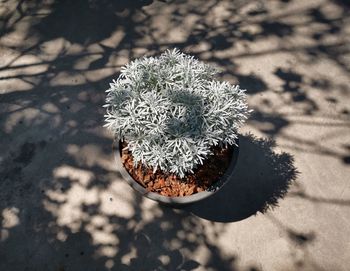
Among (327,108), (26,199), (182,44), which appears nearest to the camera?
(26,199)

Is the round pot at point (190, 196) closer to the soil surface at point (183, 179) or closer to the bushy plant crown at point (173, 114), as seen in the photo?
the soil surface at point (183, 179)

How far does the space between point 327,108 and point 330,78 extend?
0.65 metres

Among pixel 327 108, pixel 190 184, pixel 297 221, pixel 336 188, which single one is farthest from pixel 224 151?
pixel 327 108

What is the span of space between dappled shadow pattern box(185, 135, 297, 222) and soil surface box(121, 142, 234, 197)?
20.8 inches

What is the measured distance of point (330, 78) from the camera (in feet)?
20.0

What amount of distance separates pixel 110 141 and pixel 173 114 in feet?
6.48

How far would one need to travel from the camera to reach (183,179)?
4664mm

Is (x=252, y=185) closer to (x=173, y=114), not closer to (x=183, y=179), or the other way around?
(x=183, y=179)

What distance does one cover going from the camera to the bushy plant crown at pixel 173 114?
3.92 meters

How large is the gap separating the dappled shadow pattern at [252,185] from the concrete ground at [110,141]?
0.02 meters

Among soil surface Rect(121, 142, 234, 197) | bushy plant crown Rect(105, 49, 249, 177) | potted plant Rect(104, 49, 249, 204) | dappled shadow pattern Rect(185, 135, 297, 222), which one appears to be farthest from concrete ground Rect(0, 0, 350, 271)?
bushy plant crown Rect(105, 49, 249, 177)

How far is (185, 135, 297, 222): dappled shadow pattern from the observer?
16.5ft

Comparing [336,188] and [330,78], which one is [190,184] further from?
[330,78]

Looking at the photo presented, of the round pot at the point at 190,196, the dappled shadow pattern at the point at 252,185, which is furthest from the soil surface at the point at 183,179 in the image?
the dappled shadow pattern at the point at 252,185
